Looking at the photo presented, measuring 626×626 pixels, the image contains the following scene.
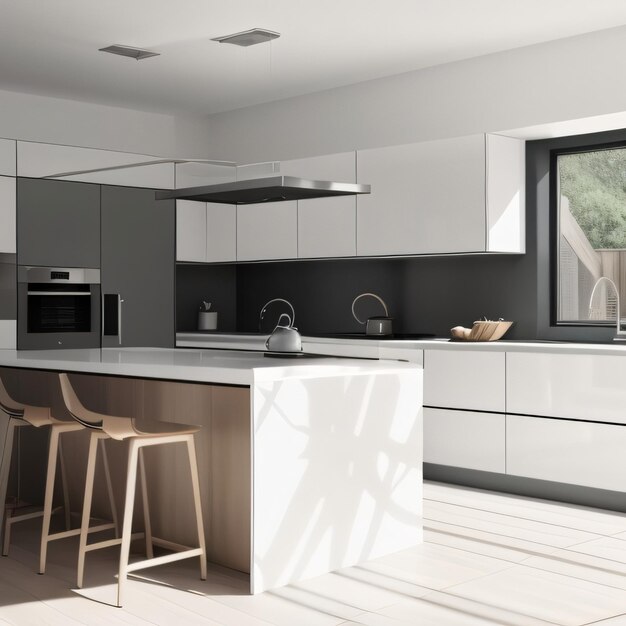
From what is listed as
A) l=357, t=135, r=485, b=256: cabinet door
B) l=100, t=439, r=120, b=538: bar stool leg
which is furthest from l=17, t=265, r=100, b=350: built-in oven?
l=100, t=439, r=120, b=538: bar stool leg

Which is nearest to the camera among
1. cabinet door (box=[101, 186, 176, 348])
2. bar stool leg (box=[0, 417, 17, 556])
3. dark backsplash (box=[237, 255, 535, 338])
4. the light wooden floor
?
the light wooden floor

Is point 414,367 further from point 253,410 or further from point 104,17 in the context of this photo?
point 104,17

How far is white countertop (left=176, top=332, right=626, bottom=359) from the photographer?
5047mm

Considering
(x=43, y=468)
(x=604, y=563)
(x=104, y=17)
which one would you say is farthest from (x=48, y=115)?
(x=604, y=563)

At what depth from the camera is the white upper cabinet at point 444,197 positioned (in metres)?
5.73

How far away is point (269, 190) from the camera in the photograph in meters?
4.62

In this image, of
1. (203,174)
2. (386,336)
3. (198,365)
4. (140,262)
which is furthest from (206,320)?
(198,365)

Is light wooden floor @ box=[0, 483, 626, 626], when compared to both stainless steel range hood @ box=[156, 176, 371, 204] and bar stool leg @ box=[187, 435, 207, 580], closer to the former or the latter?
bar stool leg @ box=[187, 435, 207, 580]

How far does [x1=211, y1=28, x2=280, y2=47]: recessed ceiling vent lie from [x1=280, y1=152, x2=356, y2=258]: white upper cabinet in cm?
126

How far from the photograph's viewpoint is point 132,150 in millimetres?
7398

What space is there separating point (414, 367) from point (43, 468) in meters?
2.26

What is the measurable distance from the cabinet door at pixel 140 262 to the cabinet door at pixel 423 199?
5.47 ft

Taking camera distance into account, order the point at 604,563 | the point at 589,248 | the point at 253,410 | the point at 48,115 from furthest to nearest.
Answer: the point at 48,115 → the point at 589,248 → the point at 604,563 → the point at 253,410

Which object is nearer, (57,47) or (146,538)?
(146,538)
